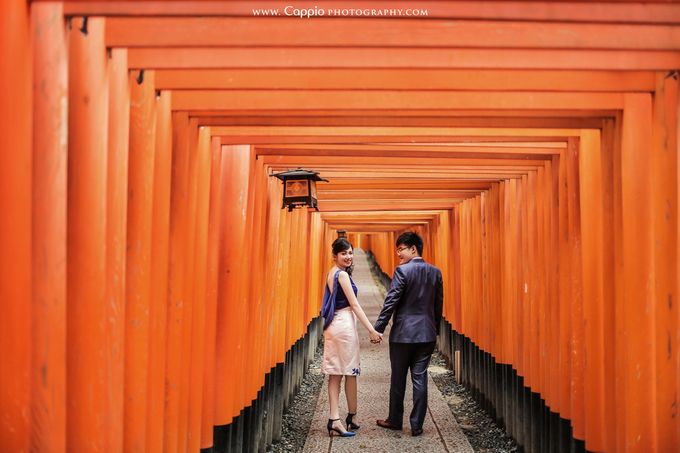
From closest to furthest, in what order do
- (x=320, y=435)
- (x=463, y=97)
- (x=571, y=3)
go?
1. (x=571, y=3)
2. (x=463, y=97)
3. (x=320, y=435)

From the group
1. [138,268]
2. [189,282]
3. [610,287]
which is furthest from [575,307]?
[138,268]

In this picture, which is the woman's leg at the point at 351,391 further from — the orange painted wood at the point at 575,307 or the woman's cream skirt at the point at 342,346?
the orange painted wood at the point at 575,307

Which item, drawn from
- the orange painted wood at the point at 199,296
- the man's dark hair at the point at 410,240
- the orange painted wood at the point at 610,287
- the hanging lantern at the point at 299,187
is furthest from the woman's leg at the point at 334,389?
the orange painted wood at the point at 610,287

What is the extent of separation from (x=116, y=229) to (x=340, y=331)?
4.54 metres

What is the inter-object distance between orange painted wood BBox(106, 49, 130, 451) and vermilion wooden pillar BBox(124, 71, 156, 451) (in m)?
0.26

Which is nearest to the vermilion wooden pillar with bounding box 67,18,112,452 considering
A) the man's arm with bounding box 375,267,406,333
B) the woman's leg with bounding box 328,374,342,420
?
the woman's leg with bounding box 328,374,342,420

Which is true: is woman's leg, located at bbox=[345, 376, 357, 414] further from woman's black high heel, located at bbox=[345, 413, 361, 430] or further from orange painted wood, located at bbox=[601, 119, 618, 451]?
orange painted wood, located at bbox=[601, 119, 618, 451]

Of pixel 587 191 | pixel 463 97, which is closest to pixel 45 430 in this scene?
pixel 463 97

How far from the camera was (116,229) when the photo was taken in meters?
3.34

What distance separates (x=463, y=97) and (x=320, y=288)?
40.2 ft

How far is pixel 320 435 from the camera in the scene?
7.97 m

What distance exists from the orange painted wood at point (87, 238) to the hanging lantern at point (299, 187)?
4277 millimetres

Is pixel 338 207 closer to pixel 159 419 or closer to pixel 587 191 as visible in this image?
pixel 587 191

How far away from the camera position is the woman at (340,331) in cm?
758
